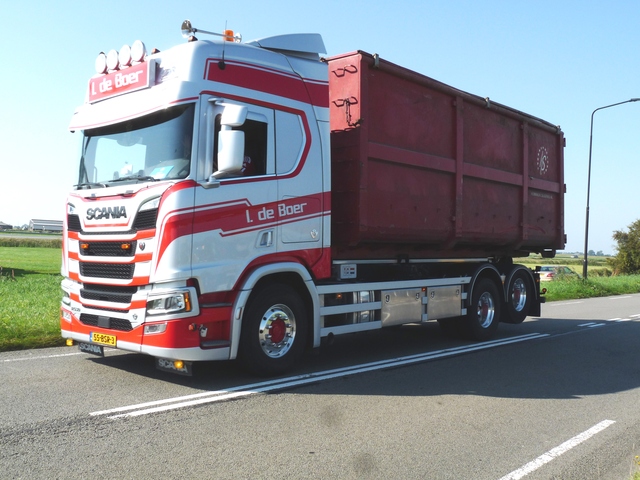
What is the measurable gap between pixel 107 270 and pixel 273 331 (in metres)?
1.85

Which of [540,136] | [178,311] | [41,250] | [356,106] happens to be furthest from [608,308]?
[41,250]

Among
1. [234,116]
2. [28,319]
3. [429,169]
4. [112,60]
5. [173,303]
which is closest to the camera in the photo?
[173,303]

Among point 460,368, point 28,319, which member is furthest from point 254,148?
point 28,319

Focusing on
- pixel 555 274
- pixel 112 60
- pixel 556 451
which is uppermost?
pixel 112 60

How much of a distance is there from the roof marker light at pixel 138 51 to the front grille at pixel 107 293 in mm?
2416

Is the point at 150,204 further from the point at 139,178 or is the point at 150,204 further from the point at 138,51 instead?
the point at 138,51

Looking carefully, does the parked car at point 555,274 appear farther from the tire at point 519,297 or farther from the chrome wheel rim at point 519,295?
the chrome wheel rim at point 519,295

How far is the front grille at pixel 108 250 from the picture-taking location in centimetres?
592

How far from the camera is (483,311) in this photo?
1037cm

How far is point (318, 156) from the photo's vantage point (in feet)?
22.9

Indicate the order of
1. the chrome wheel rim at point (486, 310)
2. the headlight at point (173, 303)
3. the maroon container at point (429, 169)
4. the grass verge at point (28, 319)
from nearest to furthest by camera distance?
the headlight at point (173, 303), the maroon container at point (429, 169), the grass verge at point (28, 319), the chrome wheel rim at point (486, 310)

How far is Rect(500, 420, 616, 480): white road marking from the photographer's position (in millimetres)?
4035

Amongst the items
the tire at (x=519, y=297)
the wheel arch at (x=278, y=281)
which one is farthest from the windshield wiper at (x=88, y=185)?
the tire at (x=519, y=297)

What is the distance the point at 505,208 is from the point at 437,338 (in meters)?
2.54
